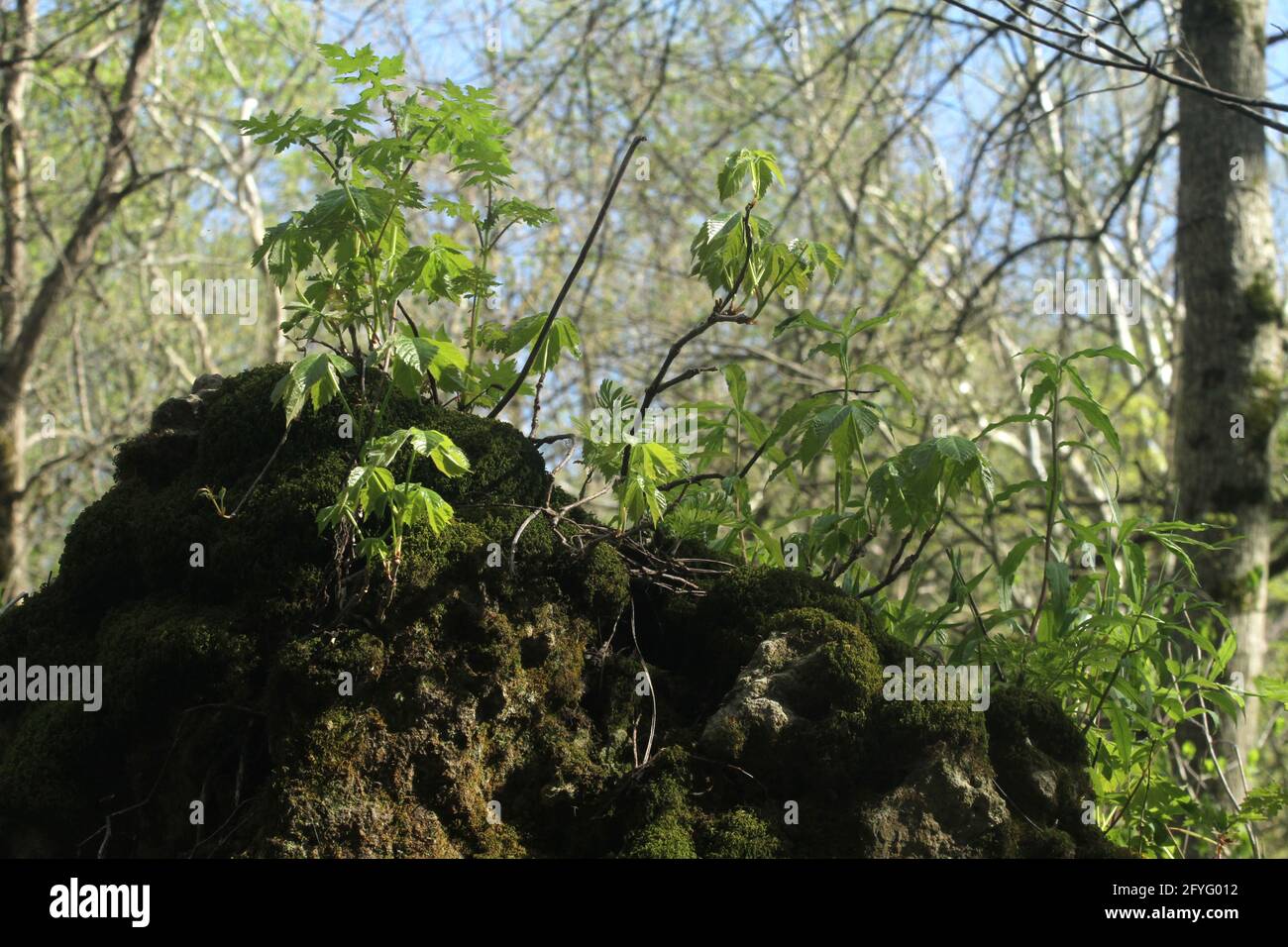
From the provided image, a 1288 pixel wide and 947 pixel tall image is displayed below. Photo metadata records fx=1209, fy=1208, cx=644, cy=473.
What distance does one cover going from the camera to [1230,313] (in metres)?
5.76

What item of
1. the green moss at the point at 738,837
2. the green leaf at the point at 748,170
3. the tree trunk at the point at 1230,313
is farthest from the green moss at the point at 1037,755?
the tree trunk at the point at 1230,313

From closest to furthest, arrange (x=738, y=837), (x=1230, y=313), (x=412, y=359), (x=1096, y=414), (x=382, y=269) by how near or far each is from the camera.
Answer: (x=738, y=837) < (x=412, y=359) < (x=382, y=269) < (x=1096, y=414) < (x=1230, y=313)

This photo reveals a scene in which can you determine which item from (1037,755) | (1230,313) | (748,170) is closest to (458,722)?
(1037,755)

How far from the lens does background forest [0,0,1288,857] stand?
3.47 meters

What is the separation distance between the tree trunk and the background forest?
0.02 metres

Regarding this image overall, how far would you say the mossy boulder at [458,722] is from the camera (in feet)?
8.65

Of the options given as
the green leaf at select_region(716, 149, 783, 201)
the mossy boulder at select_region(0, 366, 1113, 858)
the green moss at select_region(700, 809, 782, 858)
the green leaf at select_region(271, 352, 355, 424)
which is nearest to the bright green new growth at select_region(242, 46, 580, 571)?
the green leaf at select_region(271, 352, 355, 424)

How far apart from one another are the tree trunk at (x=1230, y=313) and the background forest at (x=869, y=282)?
0.6 inches

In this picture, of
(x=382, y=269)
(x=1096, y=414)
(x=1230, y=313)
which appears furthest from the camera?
(x=1230, y=313)

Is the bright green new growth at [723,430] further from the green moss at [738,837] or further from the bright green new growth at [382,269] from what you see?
the green moss at [738,837]

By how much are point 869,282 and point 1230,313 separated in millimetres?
7887

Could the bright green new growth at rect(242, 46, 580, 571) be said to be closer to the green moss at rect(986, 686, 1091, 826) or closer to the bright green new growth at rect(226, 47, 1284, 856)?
the bright green new growth at rect(226, 47, 1284, 856)

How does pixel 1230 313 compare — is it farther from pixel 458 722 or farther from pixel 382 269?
pixel 458 722
